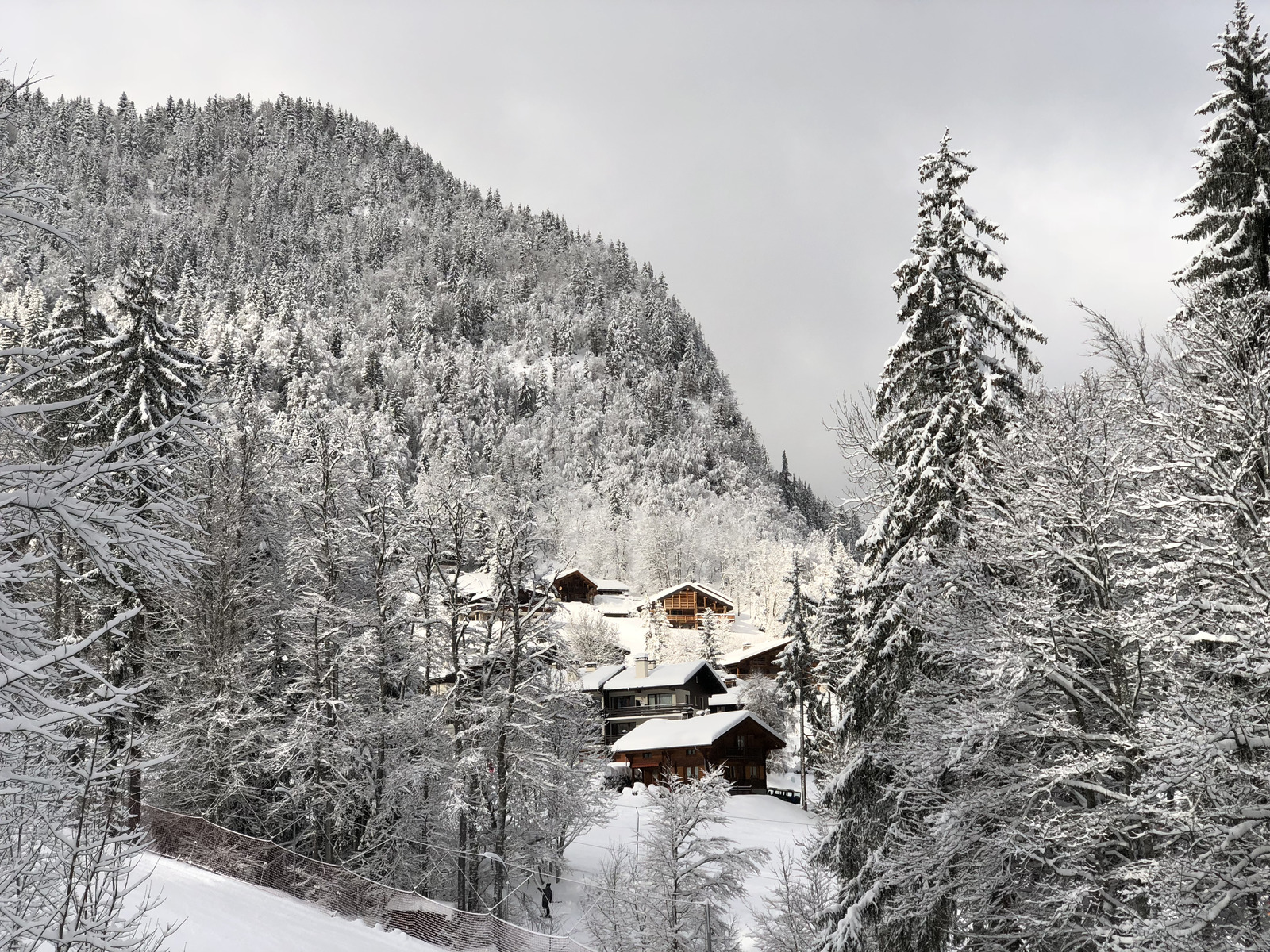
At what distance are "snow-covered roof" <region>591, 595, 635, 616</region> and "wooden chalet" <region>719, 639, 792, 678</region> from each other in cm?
3171

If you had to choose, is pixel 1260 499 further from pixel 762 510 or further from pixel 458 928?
pixel 762 510

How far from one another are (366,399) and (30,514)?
16887cm

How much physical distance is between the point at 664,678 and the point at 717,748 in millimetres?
13080

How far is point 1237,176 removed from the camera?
598 inches

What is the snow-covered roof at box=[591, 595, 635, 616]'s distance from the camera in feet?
393

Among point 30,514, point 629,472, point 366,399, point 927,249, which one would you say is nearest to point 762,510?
point 629,472

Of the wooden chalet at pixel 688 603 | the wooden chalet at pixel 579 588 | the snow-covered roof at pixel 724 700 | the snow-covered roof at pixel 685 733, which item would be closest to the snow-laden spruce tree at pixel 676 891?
the snow-covered roof at pixel 685 733

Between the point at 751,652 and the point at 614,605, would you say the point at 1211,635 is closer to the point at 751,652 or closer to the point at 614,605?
the point at 751,652

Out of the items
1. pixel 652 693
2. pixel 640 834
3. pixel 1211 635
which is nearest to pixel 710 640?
pixel 652 693

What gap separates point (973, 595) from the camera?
13.7 meters

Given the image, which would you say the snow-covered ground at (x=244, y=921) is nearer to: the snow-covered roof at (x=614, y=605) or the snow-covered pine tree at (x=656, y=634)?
the snow-covered pine tree at (x=656, y=634)

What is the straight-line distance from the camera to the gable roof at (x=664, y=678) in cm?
6756

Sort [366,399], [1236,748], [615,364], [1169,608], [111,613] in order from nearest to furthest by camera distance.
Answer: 1. [1236,748]
2. [1169,608]
3. [111,613]
4. [366,399]
5. [615,364]

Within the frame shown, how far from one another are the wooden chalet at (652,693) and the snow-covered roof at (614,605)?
46.7 m
